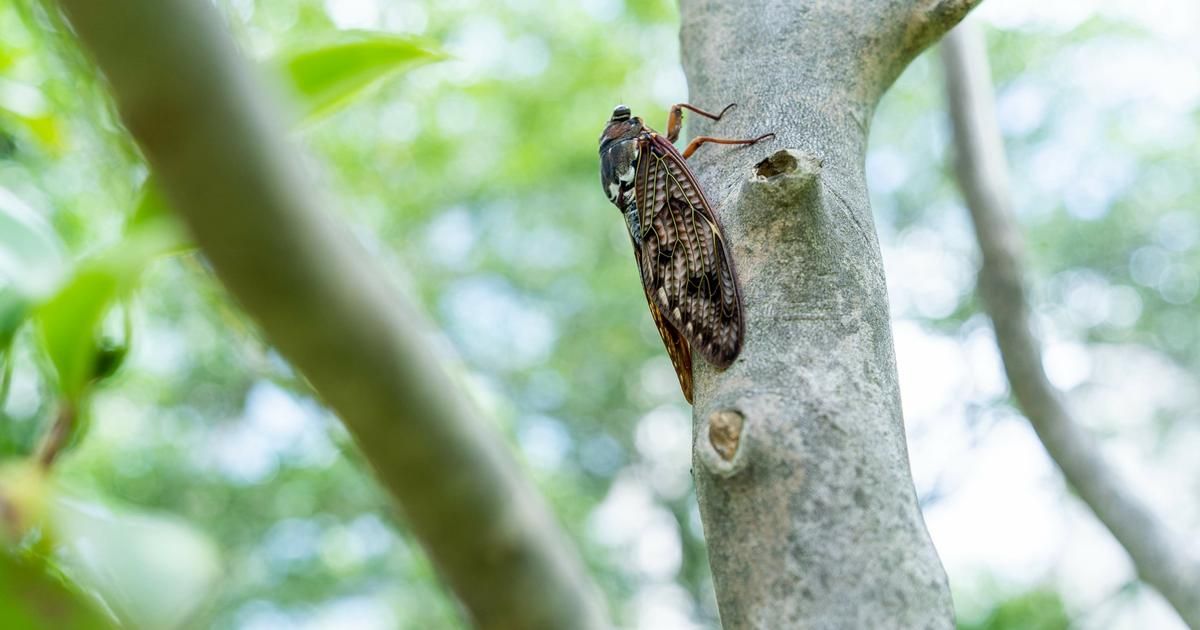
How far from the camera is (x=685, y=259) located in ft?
4.64

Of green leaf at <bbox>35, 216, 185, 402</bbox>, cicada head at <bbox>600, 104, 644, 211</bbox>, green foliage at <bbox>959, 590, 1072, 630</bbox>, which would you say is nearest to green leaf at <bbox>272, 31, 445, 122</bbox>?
green leaf at <bbox>35, 216, 185, 402</bbox>

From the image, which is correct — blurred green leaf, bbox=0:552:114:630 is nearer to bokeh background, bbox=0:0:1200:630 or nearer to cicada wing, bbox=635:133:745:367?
cicada wing, bbox=635:133:745:367

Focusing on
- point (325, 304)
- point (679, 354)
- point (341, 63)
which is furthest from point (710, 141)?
point (325, 304)

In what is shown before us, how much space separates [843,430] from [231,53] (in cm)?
70

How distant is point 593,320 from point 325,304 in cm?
995

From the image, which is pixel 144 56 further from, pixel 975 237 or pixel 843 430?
pixel 975 237

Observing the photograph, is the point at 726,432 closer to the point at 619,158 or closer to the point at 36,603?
the point at 36,603

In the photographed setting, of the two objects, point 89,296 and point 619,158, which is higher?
point 619,158

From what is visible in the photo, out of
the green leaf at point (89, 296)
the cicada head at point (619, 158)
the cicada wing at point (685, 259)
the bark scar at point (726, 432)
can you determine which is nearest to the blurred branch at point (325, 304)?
the green leaf at point (89, 296)

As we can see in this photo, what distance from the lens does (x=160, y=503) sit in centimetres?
917

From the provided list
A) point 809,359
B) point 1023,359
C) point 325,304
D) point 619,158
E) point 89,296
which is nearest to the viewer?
point 325,304

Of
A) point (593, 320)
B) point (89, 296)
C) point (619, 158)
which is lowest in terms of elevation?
point (89, 296)

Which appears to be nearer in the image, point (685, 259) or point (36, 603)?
point (36, 603)

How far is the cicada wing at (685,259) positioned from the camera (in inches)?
43.6
